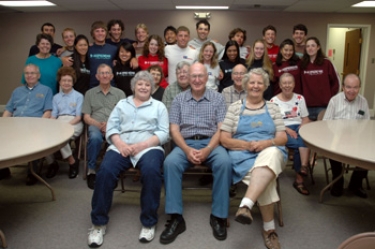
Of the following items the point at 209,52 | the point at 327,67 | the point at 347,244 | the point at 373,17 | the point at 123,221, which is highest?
the point at 373,17

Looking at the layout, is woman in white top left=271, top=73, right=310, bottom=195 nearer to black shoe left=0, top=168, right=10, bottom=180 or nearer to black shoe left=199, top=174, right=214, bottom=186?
black shoe left=199, top=174, right=214, bottom=186

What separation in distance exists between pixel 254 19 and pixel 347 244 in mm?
6985

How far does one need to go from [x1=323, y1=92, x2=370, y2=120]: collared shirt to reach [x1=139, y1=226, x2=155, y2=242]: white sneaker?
2023 mm

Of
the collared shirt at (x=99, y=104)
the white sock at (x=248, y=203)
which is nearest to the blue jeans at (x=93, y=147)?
the collared shirt at (x=99, y=104)

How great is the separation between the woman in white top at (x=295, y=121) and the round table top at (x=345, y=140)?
1.23ft

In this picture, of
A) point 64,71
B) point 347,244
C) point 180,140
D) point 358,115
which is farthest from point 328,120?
point 64,71

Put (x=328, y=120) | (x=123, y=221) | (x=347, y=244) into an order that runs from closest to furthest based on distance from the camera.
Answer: (x=347, y=244)
(x=123, y=221)
(x=328, y=120)

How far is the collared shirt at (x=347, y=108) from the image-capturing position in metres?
2.95

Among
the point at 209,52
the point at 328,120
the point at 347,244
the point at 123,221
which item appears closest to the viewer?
the point at 347,244

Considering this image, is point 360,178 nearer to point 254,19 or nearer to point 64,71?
point 64,71

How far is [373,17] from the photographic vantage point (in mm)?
7418

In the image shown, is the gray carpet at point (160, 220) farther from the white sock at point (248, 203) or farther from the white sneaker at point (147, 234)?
the white sock at point (248, 203)

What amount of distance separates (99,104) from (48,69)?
105 centimetres

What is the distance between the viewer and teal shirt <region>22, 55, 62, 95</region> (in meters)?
3.77
